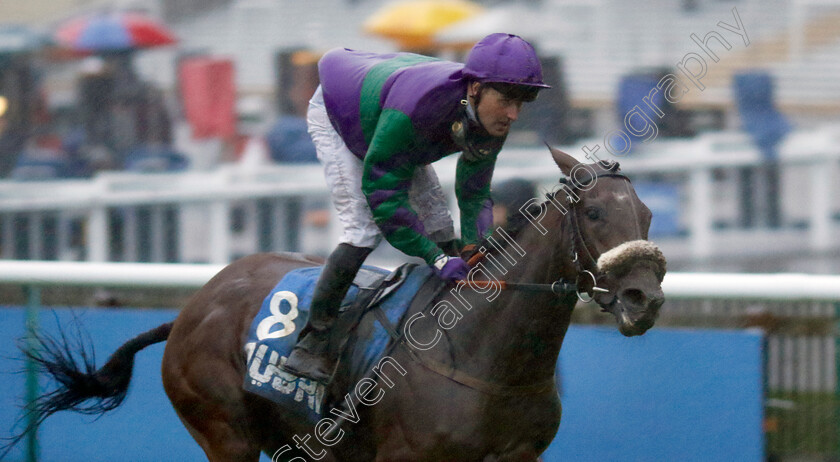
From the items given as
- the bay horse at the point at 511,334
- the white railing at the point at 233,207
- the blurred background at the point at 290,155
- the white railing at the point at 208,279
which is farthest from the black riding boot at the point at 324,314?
the white railing at the point at 233,207

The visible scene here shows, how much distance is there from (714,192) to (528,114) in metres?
1.92

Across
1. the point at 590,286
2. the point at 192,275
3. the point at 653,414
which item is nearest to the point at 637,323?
the point at 590,286

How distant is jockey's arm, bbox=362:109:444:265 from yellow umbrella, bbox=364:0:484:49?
6.29 meters

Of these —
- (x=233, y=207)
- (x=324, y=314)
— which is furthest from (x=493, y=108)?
(x=233, y=207)

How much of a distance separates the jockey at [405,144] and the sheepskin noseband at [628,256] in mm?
451

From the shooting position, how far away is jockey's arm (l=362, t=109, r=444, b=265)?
8.88 ft

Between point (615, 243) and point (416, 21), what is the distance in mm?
6845

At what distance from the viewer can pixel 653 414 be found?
381cm

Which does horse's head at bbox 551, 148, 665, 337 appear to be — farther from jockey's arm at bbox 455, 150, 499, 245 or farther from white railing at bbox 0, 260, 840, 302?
white railing at bbox 0, 260, 840, 302

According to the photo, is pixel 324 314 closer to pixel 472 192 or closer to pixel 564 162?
pixel 472 192

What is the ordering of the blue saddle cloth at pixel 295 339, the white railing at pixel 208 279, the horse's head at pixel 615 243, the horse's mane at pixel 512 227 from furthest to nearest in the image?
1. the white railing at pixel 208 279
2. the blue saddle cloth at pixel 295 339
3. the horse's mane at pixel 512 227
4. the horse's head at pixel 615 243

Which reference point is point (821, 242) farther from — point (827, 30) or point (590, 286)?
point (590, 286)

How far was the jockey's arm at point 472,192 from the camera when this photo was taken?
3.03m

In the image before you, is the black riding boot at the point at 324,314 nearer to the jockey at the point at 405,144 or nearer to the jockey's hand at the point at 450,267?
the jockey at the point at 405,144
